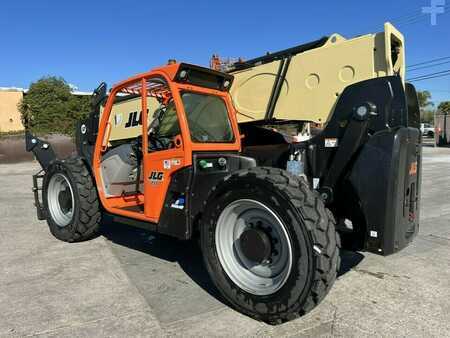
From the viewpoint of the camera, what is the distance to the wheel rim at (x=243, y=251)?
3.19 meters

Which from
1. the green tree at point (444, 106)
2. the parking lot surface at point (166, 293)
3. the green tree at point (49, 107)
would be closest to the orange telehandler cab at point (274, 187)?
the parking lot surface at point (166, 293)

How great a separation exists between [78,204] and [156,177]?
1514 millimetres

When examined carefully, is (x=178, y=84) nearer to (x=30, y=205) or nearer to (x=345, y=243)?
(x=345, y=243)

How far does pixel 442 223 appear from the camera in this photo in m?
6.78

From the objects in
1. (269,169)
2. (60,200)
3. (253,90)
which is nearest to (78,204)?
(60,200)

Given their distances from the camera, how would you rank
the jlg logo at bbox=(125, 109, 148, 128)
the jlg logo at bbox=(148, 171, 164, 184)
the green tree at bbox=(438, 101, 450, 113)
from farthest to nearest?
the green tree at bbox=(438, 101, 450, 113) < the jlg logo at bbox=(125, 109, 148, 128) < the jlg logo at bbox=(148, 171, 164, 184)

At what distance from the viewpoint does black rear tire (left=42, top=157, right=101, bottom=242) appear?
5.27 metres

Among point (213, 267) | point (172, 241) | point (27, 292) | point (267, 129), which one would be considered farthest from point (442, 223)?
point (27, 292)

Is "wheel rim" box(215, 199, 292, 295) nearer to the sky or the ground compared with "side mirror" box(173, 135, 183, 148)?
nearer to the ground

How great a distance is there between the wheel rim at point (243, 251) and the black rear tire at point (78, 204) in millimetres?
2439

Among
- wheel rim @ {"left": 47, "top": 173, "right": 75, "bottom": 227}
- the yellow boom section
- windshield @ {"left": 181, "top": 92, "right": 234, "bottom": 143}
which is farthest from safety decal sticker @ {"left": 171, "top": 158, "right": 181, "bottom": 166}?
wheel rim @ {"left": 47, "top": 173, "right": 75, "bottom": 227}

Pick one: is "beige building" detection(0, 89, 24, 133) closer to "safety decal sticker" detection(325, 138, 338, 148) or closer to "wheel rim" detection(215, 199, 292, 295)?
"wheel rim" detection(215, 199, 292, 295)

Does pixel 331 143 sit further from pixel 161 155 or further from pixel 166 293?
pixel 166 293

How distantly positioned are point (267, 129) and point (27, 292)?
341 centimetres
